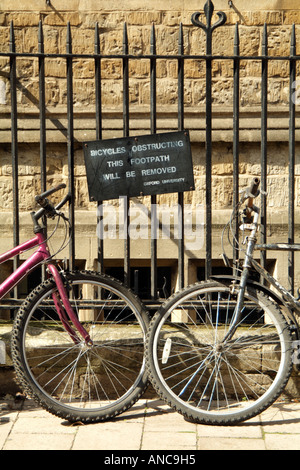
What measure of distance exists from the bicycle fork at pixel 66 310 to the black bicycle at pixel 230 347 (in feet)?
1.34

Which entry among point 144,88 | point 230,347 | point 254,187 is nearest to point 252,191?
point 254,187

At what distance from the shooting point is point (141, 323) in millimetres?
4527

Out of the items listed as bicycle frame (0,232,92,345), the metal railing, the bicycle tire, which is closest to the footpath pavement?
the bicycle tire

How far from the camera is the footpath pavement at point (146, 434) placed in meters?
4.05

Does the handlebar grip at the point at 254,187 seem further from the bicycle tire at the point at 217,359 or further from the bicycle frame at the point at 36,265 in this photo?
the bicycle frame at the point at 36,265

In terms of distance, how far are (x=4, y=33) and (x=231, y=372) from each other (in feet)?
12.0

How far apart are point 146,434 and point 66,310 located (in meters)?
0.85

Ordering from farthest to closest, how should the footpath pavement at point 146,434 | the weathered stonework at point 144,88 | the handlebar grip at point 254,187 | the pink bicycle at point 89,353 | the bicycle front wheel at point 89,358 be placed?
the weathered stonework at point 144,88
the bicycle front wheel at point 89,358
the pink bicycle at point 89,353
the handlebar grip at point 254,187
the footpath pavement at point 146,434

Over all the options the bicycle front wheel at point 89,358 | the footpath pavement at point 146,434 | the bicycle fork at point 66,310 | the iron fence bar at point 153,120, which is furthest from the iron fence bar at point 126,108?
the footpath pavement at point 146,434

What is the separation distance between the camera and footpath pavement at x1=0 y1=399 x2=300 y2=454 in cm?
405

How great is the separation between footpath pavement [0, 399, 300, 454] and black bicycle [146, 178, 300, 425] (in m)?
0.12
